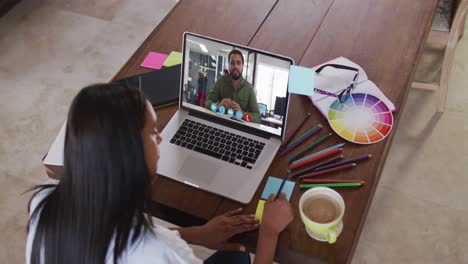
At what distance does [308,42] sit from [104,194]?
3.19 ft

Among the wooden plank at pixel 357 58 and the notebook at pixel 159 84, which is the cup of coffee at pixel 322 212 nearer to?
the wooden plank at pixel 357 58

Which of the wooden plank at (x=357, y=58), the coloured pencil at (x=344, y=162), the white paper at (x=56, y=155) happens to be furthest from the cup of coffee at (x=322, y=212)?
the white paper at (x=56, y=155)

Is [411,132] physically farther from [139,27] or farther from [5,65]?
[5,65]

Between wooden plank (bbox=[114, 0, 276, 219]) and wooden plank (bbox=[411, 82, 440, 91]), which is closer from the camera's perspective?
wooden plank (bbox=[114, 0, 276, 219])

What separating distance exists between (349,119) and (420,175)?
0.87 meters

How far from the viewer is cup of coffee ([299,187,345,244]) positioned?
1.12 m

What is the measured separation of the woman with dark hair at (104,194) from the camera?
890mm

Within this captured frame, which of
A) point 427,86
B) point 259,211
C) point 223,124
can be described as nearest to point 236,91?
point 223,124

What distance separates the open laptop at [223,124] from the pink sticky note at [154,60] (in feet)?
0.74

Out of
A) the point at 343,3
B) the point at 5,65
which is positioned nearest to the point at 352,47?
the point at 343,3

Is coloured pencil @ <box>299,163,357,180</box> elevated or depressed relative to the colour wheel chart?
depressed

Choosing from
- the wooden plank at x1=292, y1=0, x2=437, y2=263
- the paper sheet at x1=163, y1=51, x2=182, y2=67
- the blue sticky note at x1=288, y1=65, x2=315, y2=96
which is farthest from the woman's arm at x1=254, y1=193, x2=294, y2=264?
the paper sheet at x1=163, y1=51, x2=182, y2=67

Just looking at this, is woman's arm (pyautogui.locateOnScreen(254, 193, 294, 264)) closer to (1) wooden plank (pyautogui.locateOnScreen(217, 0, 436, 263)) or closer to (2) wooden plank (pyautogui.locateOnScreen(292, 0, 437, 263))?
(1) wooden plank (pyautogui.locateOnScreen(217, 0, 436, 263))

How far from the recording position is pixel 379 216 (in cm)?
199
